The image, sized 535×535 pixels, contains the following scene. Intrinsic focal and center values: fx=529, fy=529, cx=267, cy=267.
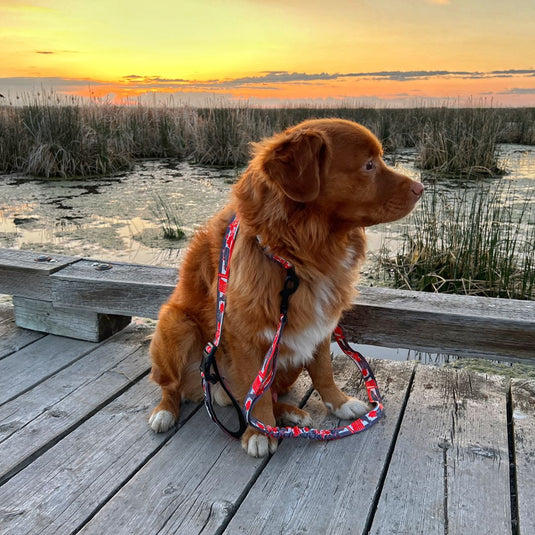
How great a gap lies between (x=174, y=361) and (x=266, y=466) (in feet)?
2.01

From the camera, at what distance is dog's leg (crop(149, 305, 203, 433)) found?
91.4 inches

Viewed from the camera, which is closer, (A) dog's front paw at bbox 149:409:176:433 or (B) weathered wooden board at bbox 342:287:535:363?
(A) dog's front paw at bbox 149:409:176:433

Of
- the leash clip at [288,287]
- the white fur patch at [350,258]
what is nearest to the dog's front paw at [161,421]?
the leash clip at [288,287]

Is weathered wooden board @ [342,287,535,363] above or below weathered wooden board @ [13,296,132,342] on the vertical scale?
above

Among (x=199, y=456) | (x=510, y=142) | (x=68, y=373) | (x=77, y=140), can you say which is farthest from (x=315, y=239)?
(x=510, y=142)

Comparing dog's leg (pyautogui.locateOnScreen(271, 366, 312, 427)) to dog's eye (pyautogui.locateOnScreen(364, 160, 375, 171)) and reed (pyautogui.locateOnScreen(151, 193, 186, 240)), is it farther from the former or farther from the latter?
reed (pyautogui.locateOnScreen(151, 193, 186, 240))

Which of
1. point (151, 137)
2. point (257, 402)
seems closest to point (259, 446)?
point (257, 402)

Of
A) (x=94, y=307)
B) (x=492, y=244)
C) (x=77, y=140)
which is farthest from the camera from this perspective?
(x=77, y=140)

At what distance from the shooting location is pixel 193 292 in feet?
7.86

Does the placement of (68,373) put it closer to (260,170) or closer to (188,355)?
(188,355)

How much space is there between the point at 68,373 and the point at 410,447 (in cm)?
174

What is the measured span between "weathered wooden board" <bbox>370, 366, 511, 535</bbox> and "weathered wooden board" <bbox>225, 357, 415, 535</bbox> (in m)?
0.06

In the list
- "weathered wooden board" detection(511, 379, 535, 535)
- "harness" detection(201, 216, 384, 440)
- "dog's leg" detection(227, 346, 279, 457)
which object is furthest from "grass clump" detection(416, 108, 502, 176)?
"dog's leg" detection(227, 346, 279, 457)

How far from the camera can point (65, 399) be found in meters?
2.49
